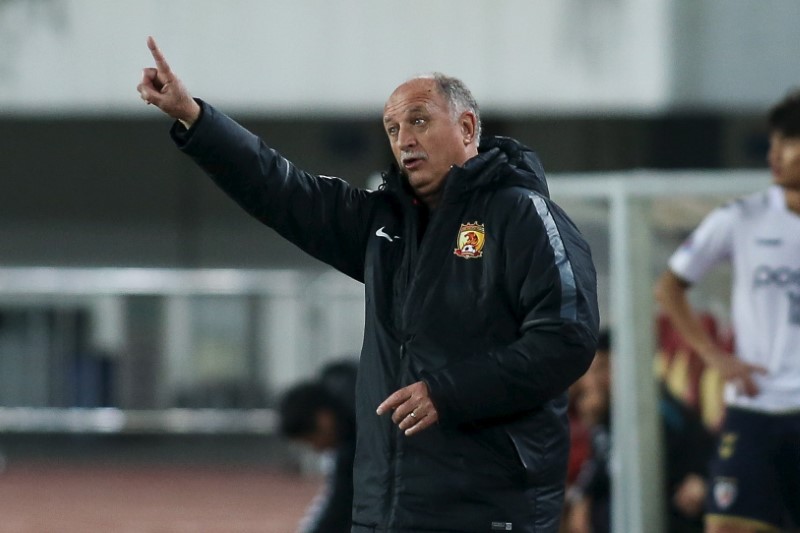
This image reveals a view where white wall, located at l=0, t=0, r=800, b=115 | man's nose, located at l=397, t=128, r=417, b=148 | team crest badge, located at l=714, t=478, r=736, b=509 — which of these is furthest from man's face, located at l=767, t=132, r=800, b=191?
white wall, located at l=0, t=0, r=800, b=115

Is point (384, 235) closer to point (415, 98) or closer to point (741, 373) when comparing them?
point (415, 98)

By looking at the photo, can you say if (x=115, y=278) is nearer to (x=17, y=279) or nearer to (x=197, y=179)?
(x=17, y=279)

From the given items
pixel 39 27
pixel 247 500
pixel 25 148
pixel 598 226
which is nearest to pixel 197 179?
pixel 25 148

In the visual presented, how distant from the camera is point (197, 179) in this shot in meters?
20.3

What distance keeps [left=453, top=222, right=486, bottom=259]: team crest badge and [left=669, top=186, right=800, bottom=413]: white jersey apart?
1970mm

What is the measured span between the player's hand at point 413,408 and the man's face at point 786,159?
2282mm

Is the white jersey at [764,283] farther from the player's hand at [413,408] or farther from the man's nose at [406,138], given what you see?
the player's hand at [413,408]

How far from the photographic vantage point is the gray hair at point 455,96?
355 centimetres

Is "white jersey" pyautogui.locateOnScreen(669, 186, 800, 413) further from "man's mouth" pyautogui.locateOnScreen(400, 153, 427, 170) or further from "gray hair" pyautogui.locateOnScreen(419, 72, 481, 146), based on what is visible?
"man's mouth" pyautogui.locateOnScreen(400, 153, 427, 170)

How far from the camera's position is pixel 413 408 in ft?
10.6

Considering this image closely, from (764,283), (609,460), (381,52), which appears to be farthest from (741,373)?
(381,52)

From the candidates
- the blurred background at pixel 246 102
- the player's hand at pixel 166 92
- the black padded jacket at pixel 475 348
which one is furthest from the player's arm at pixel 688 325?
the blurred background at pixel 246 102

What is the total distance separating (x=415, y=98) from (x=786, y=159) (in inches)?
78.6

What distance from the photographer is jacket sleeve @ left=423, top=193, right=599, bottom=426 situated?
3264mm
